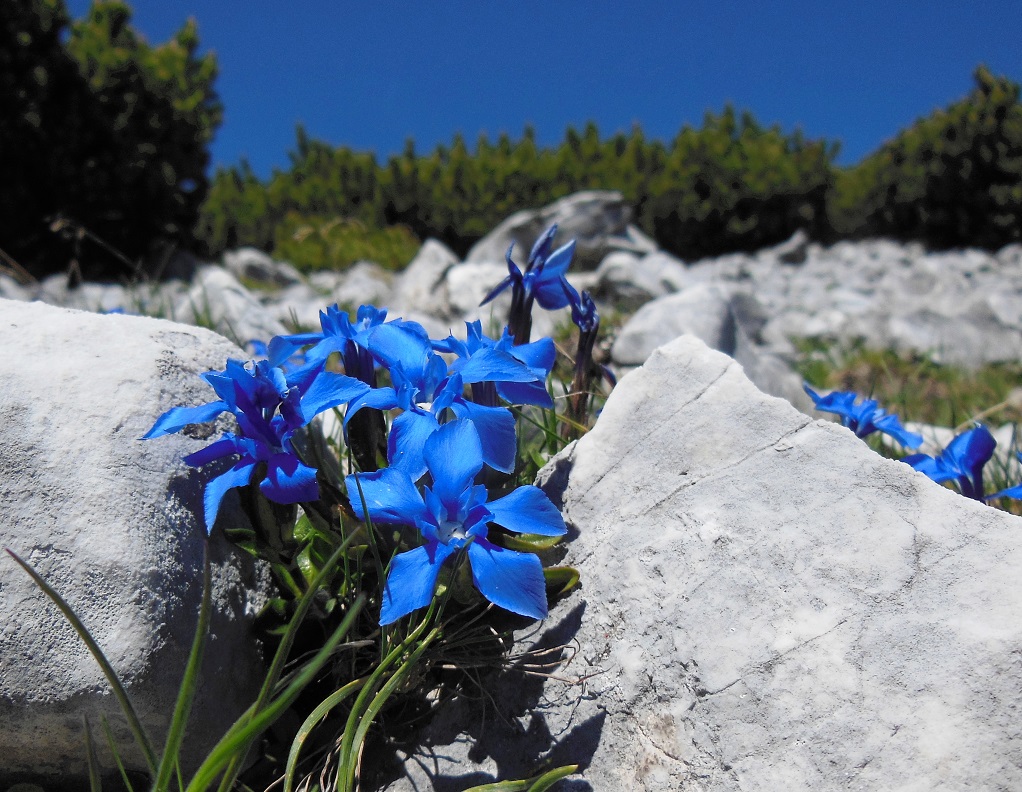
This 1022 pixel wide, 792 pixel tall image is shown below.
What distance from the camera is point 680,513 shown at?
142 centimetres

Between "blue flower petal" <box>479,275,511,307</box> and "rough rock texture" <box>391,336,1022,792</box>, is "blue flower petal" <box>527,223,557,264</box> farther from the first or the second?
"rough rock texture" <box>391,336,1022,792</box>

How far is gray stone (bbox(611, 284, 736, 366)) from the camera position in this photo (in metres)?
3.62

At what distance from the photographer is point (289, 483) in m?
1.30

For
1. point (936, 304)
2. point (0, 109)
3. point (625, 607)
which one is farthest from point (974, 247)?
point (625, 607)

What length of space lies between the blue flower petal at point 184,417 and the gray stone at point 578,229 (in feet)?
25.5

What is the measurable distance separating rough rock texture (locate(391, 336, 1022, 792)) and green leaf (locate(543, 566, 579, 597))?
0.03m

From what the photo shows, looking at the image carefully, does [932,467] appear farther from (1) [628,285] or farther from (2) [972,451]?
(1) [628,285]

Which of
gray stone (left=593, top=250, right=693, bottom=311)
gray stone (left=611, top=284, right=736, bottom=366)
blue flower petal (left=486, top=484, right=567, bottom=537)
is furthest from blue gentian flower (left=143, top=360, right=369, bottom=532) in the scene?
gray stone (left=593, top=250, right=693, bottom=311)

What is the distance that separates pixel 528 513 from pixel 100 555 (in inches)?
27.0

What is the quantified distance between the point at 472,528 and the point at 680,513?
0.43m

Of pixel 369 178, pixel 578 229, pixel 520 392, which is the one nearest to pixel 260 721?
pixel 520 392

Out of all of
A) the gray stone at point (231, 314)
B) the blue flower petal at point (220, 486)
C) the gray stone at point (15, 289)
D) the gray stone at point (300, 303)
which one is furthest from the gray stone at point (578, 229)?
the blue flower petal at point (220, 486)

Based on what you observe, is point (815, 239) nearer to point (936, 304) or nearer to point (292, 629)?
point (936, 304)

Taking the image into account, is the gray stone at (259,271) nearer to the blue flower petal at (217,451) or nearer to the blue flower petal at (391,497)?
the blue flower petal at (217,451)
